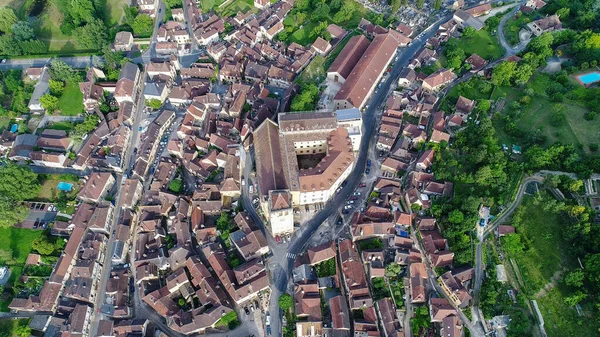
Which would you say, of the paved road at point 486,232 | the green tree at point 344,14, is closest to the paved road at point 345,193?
the green tree at point 344,14

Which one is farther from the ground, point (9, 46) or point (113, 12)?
point (113, 12)

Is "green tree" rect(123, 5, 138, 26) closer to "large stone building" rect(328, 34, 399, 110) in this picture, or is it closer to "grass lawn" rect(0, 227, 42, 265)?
"large stone building" rect(328, 34, 399, 110)

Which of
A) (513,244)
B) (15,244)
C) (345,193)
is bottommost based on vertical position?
(513,244)

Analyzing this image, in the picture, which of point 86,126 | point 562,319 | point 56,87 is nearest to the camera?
point 562,319

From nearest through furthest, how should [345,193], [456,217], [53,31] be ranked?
[456,217] < [345,193] < [53,31]

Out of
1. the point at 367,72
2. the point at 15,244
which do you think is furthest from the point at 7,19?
the point at 367,72

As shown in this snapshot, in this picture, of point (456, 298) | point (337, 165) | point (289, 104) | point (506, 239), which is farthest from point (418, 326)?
point (289, 104)

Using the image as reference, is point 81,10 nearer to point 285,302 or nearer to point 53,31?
point 53,31
